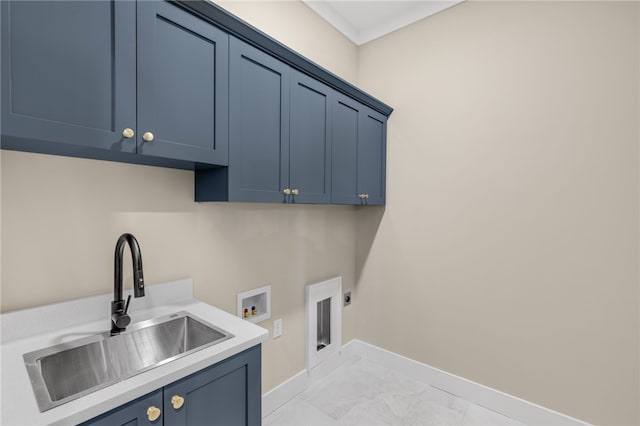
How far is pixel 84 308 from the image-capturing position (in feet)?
4.19

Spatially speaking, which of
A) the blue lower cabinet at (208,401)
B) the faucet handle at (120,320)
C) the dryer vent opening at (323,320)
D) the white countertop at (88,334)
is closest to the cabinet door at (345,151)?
the dryer vent opening at (323,320)

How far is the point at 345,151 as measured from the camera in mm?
2178

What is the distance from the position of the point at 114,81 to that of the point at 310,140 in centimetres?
105

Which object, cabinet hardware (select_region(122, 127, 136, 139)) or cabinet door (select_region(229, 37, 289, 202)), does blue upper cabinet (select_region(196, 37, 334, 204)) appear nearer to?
cabinet door (select_region(229, 37, 289, 202))

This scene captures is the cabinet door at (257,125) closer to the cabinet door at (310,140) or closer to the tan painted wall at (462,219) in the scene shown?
the cabinet door at (310,140)

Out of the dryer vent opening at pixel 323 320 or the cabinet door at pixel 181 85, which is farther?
the dryer vent opening at pixel 323 320

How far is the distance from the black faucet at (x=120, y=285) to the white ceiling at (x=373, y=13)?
7.00 feet

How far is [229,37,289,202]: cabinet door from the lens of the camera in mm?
1451

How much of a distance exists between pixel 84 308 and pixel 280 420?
138 centimetres

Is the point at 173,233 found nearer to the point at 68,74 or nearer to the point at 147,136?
the point at 147,136

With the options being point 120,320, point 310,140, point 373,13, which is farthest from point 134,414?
point 373,13

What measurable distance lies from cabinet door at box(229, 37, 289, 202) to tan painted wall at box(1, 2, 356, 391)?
0.34 m

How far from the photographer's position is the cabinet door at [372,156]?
234 cm

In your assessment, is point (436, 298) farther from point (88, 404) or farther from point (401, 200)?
point (88, 404)
